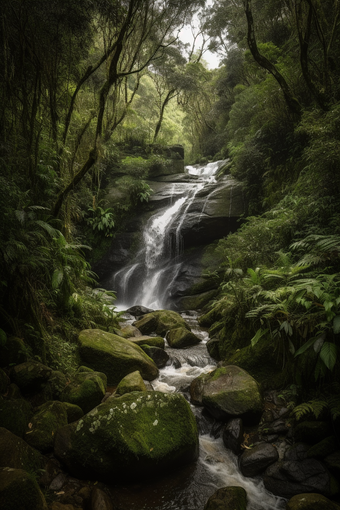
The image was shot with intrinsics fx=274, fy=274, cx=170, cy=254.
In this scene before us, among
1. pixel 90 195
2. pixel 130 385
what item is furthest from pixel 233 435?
pixel 90 195

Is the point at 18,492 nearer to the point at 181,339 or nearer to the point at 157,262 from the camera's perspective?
the point at 181,339

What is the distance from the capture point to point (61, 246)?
5090mm

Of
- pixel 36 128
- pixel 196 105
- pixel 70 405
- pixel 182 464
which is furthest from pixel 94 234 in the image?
pixel 196 105

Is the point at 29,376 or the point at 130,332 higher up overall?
the point at 29,376

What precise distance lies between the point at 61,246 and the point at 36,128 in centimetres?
279

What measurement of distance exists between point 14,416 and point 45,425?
35 cm

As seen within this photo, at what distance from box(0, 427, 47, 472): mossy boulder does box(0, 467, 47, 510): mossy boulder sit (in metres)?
0.20

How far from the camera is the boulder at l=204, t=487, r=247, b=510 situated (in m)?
2.63

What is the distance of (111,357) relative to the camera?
15.6ft

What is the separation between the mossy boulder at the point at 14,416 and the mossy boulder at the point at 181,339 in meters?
4.04

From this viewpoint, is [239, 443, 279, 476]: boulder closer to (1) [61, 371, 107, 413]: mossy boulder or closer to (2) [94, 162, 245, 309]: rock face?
(1) [61, 371, 107, 413]: mossy boulder

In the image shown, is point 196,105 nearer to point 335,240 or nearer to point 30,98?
point 30,98

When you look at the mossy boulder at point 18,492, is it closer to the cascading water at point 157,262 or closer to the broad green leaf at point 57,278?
the broad green leaf at point 57,278

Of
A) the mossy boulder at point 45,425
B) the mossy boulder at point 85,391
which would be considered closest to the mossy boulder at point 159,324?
the mossy boulder at point 85,391
